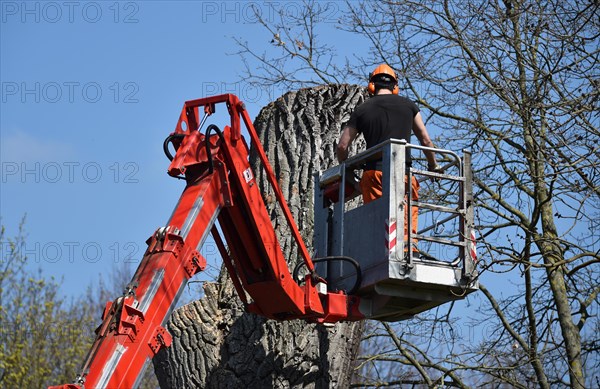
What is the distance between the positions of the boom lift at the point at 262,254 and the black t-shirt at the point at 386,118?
1.07 ft

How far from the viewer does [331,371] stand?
10.6m

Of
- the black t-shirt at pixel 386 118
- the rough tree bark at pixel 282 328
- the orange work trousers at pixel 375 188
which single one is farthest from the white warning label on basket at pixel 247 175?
the rough tree bark at pixel 282 328

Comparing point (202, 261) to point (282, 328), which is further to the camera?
point (282, 328)

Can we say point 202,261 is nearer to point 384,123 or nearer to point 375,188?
point 375,188

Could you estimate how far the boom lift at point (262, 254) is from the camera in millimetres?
7957

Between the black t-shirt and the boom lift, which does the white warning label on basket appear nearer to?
the boom lift

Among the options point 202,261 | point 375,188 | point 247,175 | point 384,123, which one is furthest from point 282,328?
point 202,261

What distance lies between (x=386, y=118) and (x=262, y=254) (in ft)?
5.19

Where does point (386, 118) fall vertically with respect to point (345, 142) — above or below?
above

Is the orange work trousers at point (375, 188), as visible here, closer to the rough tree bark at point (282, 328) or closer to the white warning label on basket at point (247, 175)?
the white warning label on basket at point (247, 175)

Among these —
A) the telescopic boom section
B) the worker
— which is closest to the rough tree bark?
the telescopic boom section

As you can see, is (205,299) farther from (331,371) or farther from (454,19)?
(454,19)

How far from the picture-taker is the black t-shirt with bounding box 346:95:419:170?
9.63 m

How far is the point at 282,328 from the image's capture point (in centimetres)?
1066
